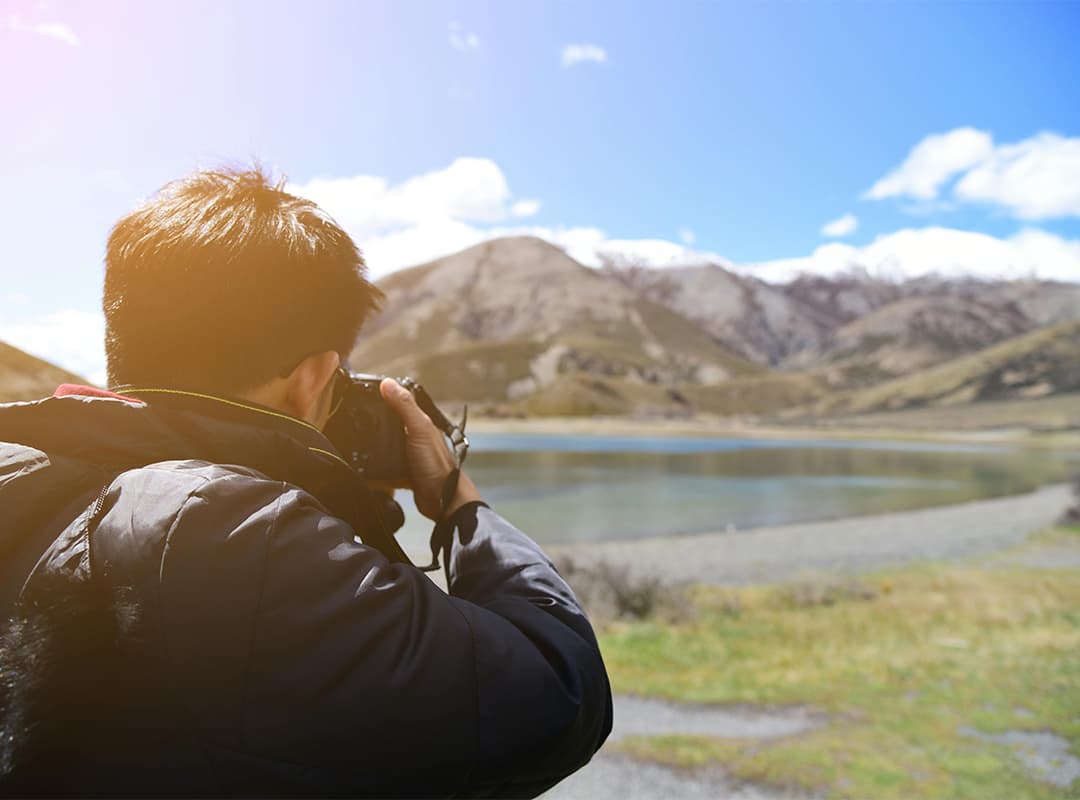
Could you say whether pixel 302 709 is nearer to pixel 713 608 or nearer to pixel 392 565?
pixel 392 565

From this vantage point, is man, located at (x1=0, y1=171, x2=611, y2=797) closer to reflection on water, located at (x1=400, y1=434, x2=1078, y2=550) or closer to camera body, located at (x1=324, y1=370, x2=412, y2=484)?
camera body, located at (x1=324, y1=370, x2=412, y2=484)

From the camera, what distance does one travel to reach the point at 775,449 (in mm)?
77250

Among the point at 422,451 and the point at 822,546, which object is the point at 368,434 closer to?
the point at 422,451

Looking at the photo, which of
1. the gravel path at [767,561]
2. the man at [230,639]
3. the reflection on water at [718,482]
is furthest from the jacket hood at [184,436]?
the reflection on water at [718,482]

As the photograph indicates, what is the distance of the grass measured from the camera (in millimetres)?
5930

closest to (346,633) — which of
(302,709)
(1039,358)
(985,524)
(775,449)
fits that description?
(302,709)

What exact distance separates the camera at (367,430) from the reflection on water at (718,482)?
31.0 ft

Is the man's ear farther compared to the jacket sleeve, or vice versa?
the man's ear

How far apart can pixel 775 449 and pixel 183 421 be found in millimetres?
80006

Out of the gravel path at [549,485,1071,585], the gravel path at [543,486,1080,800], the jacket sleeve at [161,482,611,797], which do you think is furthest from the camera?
the gravel path at [549,485,1071,585]

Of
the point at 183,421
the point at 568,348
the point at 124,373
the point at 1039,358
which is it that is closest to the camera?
the point at 183,421

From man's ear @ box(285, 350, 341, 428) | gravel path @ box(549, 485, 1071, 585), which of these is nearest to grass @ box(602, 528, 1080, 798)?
gravel path @ box(549, 485, 1071, 585)

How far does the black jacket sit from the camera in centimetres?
39

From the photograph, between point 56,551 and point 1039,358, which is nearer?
point 56,551
